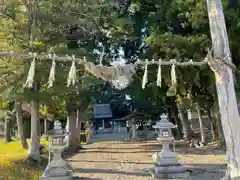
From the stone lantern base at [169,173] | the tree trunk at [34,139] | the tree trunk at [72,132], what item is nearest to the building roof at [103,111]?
the tree trunk at [72,132]

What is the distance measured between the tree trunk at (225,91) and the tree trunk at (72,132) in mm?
9928

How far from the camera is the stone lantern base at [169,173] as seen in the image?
299 inches

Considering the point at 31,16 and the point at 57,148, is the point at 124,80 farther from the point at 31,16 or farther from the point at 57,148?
the point at 31,16

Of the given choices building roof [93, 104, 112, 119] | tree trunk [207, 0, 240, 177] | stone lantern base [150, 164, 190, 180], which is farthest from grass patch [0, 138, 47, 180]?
building roof [93, 104, 112, 119]

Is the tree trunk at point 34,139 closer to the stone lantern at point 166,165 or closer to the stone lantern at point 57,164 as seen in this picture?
the stone lantern at point 57,164

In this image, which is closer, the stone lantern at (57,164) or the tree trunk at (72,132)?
the stone lantern at (57,164)

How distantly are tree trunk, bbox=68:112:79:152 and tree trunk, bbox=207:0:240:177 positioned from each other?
993cm

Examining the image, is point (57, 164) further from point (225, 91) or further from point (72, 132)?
point (72, 132)

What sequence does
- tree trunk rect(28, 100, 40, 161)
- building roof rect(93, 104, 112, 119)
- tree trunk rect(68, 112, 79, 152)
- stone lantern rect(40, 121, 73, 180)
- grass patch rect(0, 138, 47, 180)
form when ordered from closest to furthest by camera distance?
stone lantern rect(40, 121, 73, 180), grass patch rect(0, 138, 47, 180), tree trunk rect(28, 100, 40, 161), tree trunk rect(68, 112, 79, 152), building roof rect(93, 104, 112, 119)

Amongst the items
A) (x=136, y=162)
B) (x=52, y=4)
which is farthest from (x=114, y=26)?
(x=136, y=162)

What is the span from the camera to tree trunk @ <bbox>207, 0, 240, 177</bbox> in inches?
213

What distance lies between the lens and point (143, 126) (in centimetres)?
2758

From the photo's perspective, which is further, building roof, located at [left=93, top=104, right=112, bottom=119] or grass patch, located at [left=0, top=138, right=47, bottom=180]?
building roof, located at [left=93, top=104, right=112, bottom=119]

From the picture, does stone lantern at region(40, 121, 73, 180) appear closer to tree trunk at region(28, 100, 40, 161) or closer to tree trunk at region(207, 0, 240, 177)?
tree trunk at region(28, 100, 40, 161)
